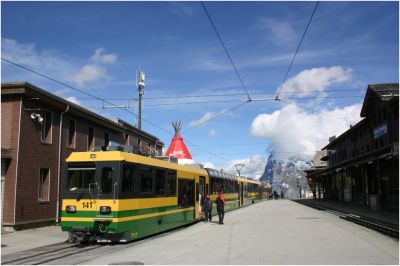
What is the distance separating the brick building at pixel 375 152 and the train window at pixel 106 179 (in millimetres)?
14229

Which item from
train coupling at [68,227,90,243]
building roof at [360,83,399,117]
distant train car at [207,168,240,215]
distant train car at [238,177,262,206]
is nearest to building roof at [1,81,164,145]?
distant train car at [207,168,240,215]

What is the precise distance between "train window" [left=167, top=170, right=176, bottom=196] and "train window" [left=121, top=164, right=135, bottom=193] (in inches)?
131

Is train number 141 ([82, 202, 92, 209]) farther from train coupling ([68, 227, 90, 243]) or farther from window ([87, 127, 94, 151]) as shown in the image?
window ([87, 127, 94, 151])

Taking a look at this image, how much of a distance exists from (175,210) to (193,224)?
421 cm

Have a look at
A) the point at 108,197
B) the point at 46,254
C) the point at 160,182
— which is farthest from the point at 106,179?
the point at 160,182

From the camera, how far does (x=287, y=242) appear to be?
1405 centimetres

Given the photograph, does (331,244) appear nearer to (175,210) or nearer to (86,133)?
(175,210)

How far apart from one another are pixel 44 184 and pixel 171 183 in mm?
7082

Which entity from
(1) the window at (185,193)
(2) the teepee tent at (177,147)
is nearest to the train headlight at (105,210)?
(1) the window at (185,193)

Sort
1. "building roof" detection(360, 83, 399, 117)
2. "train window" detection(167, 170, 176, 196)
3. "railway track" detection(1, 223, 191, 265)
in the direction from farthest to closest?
1. "building roof" detection(360, 83, 399, 117)
2. "train window" detection(167, 170, 176, 196)
3. "railway track" detection(1, 223, 191, 265)

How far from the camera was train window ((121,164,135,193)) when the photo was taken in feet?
45.4

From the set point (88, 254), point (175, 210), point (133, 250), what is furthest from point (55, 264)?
point (175, 210)

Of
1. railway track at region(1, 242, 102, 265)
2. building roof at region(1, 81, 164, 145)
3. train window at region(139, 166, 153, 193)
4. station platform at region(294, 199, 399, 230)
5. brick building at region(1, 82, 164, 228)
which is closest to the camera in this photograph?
railway track at region(1, 242, 102, 265)

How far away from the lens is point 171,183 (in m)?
17.9
